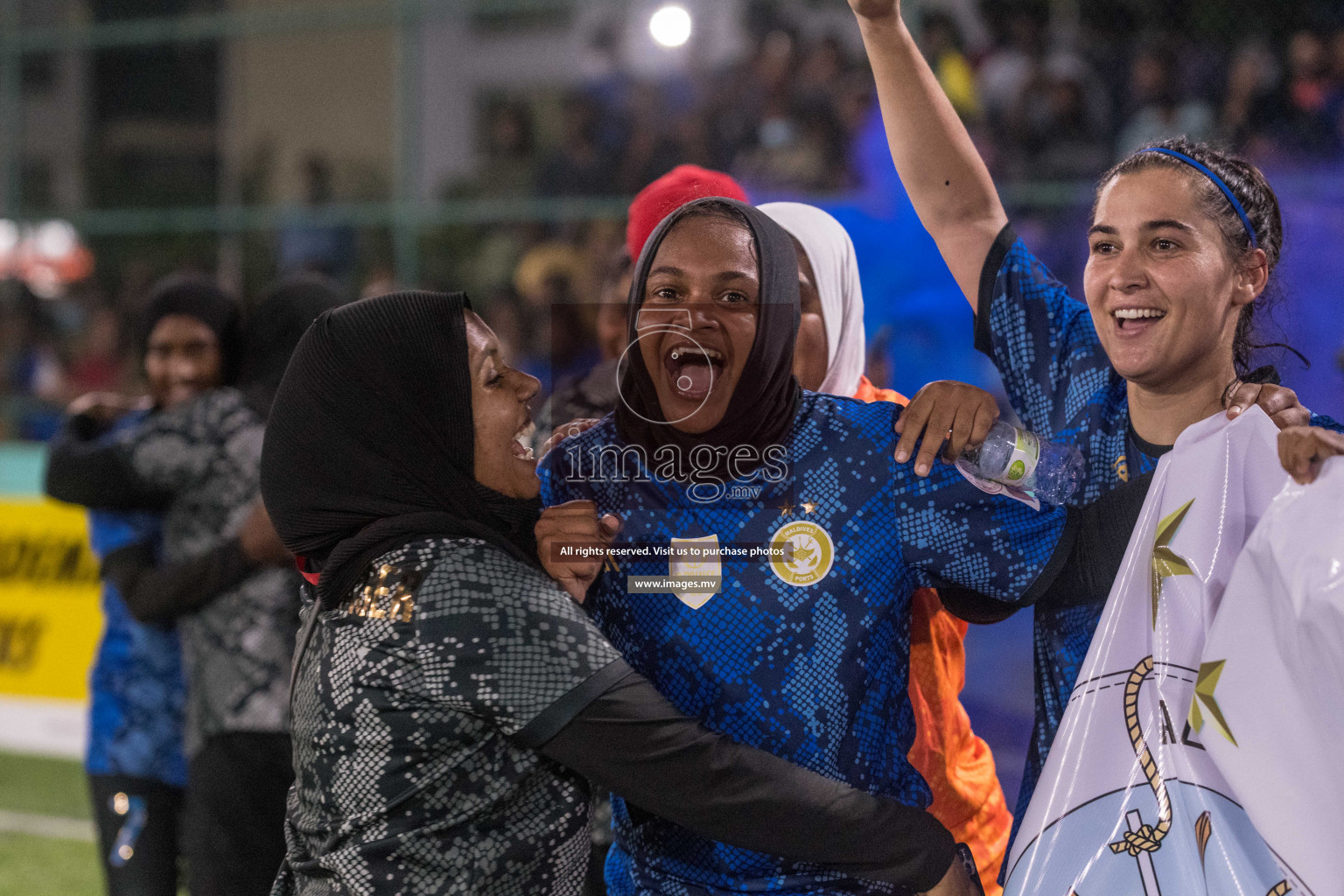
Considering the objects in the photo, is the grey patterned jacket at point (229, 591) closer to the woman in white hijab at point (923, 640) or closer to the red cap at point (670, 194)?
the red cap at point (670, 194)

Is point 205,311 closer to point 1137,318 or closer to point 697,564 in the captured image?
point 697,564

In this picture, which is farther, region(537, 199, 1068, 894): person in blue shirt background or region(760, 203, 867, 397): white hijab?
region(760, 203, 867, 397): white hijab

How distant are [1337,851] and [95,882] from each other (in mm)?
4542

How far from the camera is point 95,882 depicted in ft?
16.0

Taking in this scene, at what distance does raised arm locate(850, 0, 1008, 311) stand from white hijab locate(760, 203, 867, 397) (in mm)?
244

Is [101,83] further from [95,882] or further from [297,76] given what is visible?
[95,882]

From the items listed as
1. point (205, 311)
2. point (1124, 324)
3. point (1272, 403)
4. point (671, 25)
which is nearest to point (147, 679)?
point (205, 311)

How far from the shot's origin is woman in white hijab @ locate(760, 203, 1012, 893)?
219 centimetres

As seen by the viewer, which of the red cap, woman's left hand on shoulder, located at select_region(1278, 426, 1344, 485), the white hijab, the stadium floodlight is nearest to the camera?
woman's left hand on shoulder, located at select_region(1278, 426, 1344, 485)

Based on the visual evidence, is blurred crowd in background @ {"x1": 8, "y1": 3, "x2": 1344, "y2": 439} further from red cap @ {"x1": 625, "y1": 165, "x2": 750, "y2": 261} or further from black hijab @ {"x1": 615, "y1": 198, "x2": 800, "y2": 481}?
black hijab @ {"x1": 615, "y1": 198, "x2": 800, "y2": 481}

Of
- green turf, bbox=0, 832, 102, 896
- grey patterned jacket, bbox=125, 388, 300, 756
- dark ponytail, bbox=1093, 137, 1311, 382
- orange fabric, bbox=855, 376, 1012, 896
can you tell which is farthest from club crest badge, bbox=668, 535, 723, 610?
green turf, bbox=0, 832, 102, 896

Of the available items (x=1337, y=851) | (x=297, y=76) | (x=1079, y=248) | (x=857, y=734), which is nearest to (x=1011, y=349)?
(x=857, y=734)

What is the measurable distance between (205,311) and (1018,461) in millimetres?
2447

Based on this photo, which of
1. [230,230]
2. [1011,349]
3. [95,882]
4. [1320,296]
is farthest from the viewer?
[230,230]
